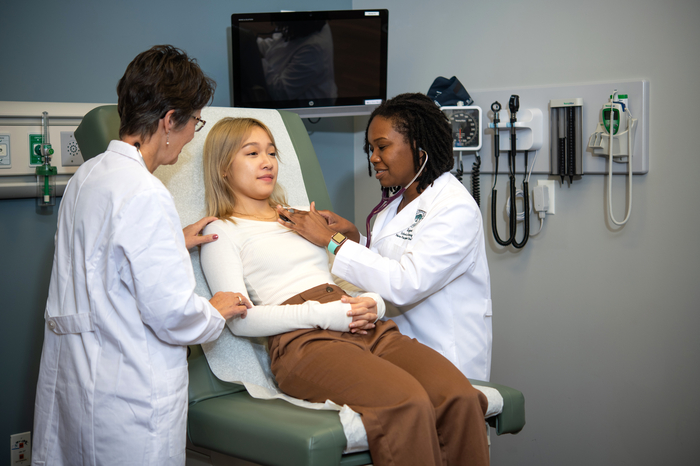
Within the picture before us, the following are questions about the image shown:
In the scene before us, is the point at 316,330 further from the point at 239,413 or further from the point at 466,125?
the point at 466,125

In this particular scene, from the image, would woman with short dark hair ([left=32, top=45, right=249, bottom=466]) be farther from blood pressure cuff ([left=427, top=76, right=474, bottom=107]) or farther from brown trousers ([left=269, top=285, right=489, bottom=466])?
blood pressure cuff ([left=427, top=76, right=474, bottom=107])

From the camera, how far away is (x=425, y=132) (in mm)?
1643

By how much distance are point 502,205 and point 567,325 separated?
0.52 metres

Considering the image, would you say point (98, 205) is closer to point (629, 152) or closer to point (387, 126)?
point (387, 126)

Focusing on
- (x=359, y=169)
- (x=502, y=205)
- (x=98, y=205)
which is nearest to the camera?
(x=98, y=205)

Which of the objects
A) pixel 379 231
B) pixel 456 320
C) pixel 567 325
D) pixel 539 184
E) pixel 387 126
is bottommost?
pixel 567 325

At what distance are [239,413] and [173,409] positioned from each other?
0.53ft

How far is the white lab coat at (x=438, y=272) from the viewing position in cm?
149

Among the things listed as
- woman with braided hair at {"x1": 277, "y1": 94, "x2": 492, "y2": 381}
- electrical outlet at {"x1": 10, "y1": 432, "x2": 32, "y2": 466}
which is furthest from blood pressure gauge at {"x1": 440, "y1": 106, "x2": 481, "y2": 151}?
electrical outlet at {"x1": 10, "y1": 432, "x2": 32, "y2": 466}

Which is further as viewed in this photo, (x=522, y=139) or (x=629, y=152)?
(x=522, y=139)

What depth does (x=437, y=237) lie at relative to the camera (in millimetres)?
1487

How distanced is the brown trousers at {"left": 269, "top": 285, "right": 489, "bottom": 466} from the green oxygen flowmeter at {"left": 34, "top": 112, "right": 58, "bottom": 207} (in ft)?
3.12

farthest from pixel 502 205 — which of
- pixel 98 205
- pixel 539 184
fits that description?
pixel 98 205

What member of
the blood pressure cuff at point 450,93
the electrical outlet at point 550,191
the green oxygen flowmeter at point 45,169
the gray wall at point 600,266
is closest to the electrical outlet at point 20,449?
the green oxygen flowmeter at point 45,169
